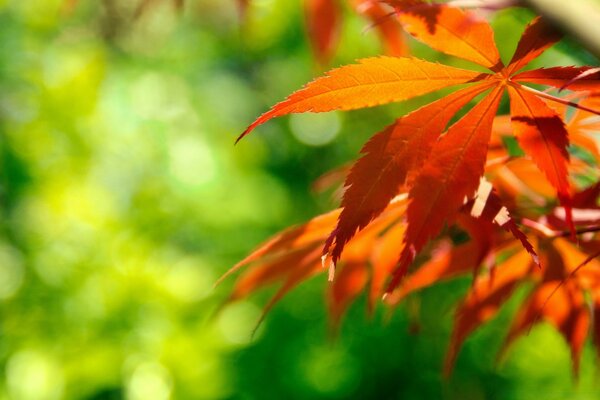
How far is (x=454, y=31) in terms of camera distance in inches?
17.6

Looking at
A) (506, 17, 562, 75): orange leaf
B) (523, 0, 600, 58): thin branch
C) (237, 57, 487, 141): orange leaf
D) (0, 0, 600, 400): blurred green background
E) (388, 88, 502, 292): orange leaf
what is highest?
(523, 0, 600, 58): thin branch

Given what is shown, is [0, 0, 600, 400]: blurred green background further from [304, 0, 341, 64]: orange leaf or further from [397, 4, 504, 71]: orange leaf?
[397, 4, 504, 71]: orange leaf

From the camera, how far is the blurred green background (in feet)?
5.16

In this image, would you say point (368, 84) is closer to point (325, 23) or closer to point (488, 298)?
point (488, 298)

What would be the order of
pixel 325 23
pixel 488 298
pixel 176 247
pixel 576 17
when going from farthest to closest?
pixel 176 247 < pixel 325 23 < pixel 488 298 < pixel 576 17

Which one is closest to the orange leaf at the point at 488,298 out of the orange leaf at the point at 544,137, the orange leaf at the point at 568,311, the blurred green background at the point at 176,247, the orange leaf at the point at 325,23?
the orange leaf at the point at 568,311

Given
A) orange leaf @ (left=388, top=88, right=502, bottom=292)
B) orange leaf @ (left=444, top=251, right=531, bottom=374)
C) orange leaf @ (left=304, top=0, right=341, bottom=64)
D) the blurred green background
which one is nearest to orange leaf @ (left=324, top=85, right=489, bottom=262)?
orange leaf @ (left=388, top=88, right=502, bottom=292)

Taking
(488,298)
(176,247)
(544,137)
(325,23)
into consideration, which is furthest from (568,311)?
(176,247)

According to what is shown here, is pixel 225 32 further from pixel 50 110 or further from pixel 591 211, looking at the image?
pixel 591 211

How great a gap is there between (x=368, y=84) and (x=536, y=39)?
96mm

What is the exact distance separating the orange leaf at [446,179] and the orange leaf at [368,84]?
31 mm

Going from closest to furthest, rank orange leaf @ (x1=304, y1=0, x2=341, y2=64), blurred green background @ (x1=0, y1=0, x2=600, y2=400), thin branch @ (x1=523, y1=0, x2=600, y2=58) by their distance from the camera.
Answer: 1. thin branch @ (x1=523, y1=0, x2=600, y2=58)
2. orange leaf @ (x1=304, y1=0, x2=341, y2=64)
3. blurred green background @ (x1=0, y1=0, x2=600, y2=400)

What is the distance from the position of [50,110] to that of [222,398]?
837 millimetres

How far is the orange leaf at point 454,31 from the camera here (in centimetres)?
44
